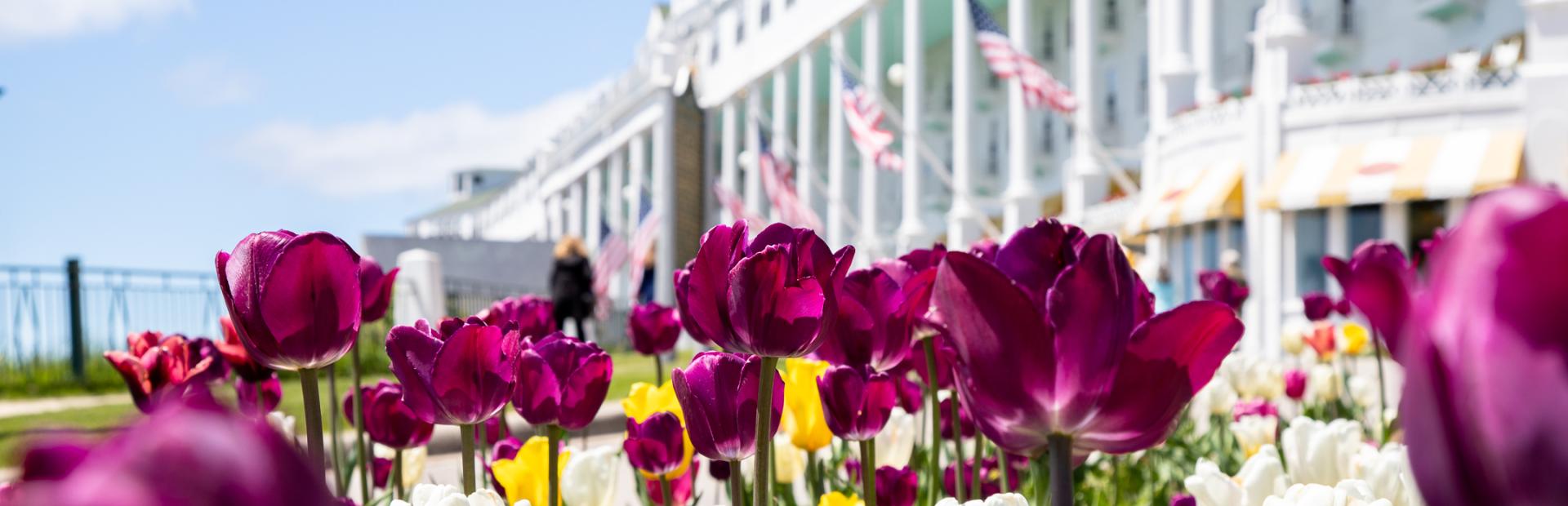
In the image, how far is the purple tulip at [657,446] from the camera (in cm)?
166

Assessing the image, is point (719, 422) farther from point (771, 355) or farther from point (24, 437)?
point (24, 437)

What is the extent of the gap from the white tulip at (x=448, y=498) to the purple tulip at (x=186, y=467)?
818mm

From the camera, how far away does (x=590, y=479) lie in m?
1.72

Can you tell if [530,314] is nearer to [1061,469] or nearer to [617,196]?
[1061,469]

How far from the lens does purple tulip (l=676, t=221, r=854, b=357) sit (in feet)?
3.91

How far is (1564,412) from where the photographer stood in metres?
0.44

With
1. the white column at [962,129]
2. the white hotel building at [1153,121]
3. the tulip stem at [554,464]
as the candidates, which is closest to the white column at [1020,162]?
the white hotel building at [1153,121]

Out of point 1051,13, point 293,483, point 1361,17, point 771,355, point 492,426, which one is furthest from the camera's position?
point 1051,13

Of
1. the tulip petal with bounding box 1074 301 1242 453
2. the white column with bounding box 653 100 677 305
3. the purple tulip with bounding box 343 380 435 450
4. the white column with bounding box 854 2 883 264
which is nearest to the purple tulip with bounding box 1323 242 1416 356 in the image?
the tulip petal with bounding box 1074 301 1242 453

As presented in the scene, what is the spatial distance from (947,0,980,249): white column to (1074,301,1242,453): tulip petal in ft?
84.8

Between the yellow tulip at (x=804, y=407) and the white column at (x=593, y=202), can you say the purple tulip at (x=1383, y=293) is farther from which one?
the white column at (x=593, y=202)

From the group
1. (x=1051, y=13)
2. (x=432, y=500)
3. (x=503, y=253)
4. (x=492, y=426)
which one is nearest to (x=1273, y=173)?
(x=1051, y=13)

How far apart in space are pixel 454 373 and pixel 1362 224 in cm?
1745

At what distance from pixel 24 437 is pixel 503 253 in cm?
3316
